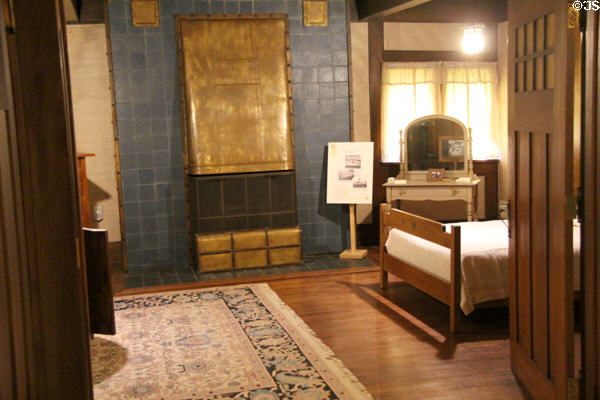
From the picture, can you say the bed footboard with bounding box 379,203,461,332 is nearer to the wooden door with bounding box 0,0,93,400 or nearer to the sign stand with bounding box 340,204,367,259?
the sign stand with bounding box 340,204,367,259

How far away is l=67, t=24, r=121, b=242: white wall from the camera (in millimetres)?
6926

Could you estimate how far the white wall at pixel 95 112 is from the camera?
22.7ft

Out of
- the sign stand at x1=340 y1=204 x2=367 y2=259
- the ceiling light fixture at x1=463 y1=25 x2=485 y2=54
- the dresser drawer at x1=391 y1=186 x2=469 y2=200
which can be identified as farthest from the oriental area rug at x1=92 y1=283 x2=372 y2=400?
the ceiling light fixture at x1=463 y1=25 x2=485 y2=54

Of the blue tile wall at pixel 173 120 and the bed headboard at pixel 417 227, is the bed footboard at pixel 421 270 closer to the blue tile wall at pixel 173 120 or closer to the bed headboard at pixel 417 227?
the bed headboard at pixel 417 227

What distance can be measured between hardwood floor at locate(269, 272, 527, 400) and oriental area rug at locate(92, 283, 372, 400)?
0.17m

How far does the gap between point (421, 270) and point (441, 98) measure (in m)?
3.60

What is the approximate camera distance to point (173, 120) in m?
7.05

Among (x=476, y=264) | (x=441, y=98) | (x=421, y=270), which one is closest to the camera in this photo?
(x=476, y=264)

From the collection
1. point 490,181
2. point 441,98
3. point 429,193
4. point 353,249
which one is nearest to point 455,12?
point 441,98

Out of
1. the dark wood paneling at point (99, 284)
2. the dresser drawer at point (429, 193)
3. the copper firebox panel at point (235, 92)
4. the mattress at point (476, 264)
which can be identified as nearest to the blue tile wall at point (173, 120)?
the copper firebox panel at point (235, 92)

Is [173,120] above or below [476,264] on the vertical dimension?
above

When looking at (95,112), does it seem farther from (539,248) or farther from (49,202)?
(539,248)

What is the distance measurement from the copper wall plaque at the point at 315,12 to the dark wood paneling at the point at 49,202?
16.7 feet

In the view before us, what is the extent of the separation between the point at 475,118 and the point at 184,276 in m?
4.20
